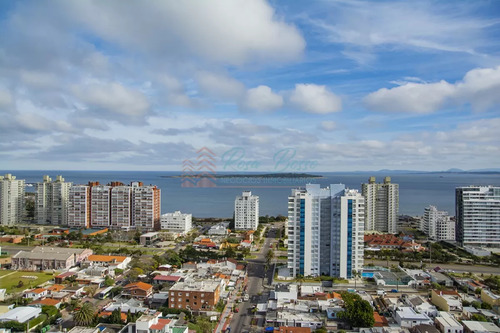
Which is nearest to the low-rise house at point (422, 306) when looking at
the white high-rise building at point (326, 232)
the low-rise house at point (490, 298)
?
the low-rise house at point (490, 298)

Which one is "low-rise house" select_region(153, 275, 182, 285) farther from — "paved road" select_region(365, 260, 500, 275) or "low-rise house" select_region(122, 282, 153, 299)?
"paved road" select_region(365, 260, 500, 275)

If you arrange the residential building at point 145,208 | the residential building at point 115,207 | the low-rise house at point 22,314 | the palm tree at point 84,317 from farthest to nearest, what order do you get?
the residential building at point 115,207
the residential building at point 145,208
the low-rise house at point 22,314
the palm tree at point 84,317

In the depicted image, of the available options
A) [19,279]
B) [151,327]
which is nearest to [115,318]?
[151,327]

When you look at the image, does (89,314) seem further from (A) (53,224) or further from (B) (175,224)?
(A) (53,224)

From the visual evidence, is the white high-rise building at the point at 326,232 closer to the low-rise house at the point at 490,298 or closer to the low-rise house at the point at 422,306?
the low-rise house at the point at 422,306

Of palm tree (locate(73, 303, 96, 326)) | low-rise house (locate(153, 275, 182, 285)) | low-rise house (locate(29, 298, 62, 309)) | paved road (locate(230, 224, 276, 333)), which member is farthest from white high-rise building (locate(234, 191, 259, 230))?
palm tree (locate(73, 303, 96, 326))

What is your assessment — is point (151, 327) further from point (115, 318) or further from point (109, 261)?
point (109, 261)

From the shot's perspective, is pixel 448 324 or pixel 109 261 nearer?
pixel 448 324

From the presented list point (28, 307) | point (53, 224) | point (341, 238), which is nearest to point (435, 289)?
point (341, 238)
